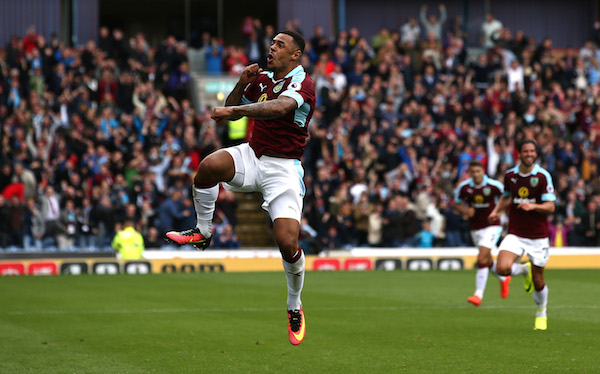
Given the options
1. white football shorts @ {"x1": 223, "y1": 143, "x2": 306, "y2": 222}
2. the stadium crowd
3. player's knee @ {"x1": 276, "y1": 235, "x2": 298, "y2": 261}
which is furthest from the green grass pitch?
the stadium crowd

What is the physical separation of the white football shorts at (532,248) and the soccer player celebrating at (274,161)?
465 cm

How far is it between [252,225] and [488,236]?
1099cm

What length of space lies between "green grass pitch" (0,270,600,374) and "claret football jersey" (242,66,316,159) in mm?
2155

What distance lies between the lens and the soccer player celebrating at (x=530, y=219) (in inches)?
504

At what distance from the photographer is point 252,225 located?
87.2 feet

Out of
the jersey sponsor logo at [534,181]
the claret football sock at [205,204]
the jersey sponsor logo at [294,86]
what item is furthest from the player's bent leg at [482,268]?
the jersey sponsor logo at [294,86]

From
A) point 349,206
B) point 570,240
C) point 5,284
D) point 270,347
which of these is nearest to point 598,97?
point 570,240

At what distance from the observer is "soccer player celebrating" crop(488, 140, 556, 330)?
12.8 metres

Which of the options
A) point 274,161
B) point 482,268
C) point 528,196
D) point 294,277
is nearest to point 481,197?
point 482,268

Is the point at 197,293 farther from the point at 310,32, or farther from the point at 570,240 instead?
the point at 310,32

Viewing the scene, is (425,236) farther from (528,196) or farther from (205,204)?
(205,204)

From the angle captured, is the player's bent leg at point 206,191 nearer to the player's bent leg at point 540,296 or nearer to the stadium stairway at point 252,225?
the player's bent leg at point 540,296

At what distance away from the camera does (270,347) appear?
37.4ft

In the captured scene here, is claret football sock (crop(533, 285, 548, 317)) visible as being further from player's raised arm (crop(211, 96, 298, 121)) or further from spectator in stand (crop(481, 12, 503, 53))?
spectator in stand (crop(481, 12, 503, 53))
